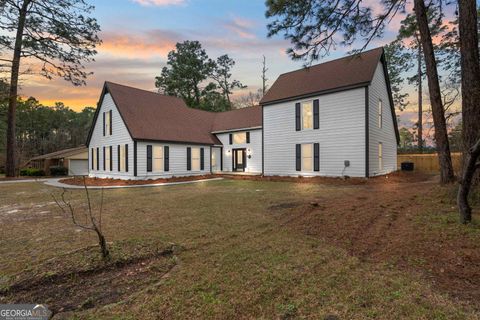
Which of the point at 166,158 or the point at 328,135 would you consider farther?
the point at 166,158

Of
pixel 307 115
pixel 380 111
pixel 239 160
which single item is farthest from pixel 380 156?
pixel 239 160

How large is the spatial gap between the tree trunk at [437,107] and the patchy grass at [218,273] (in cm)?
406

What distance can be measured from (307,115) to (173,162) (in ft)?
33.2

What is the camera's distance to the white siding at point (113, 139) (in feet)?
53.4

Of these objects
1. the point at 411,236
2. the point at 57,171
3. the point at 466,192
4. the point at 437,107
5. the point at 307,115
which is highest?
the point at 307,115

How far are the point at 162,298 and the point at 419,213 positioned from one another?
19.1 feet

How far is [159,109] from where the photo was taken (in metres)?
19.8

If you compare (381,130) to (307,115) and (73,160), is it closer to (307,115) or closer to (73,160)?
(307,115)

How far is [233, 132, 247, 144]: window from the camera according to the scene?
21.1 m

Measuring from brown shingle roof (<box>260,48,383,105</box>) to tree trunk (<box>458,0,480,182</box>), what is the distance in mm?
6943

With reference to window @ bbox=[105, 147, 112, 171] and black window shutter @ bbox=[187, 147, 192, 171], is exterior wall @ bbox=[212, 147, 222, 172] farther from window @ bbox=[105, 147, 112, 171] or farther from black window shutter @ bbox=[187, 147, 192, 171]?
window @ bbox=[105, 147, 112, 171]

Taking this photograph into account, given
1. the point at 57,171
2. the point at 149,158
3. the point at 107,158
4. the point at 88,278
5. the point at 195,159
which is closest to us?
the point at 88,278

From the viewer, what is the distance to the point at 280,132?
17.3 metres

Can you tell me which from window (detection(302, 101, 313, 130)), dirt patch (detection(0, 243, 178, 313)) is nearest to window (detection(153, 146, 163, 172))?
window (detection(302, 101, 313, 130))
